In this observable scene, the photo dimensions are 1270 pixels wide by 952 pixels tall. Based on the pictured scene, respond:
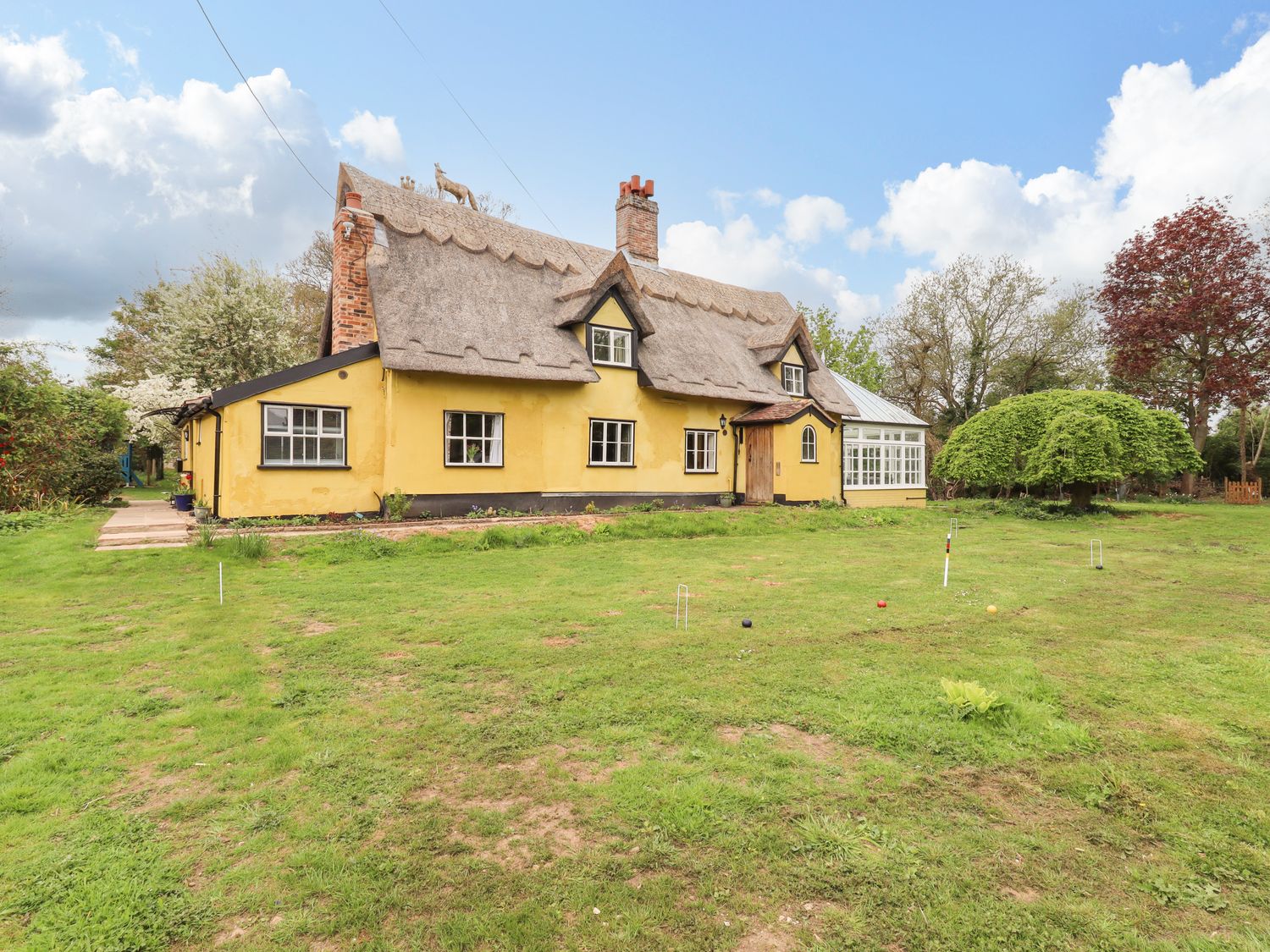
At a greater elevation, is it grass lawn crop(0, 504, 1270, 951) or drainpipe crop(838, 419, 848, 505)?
drainpipe crop(838, 419, 848, 505)

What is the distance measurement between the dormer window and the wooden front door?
3055 millimetres

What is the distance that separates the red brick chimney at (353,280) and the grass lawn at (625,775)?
9.52m

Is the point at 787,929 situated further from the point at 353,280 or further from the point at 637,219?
the point at 637,219

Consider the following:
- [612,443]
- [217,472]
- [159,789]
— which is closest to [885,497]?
[612,443]

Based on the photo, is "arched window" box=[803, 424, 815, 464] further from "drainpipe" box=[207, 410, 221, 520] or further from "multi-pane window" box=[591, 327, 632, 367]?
"drainpipe" box=[207, 410, 221, 520]

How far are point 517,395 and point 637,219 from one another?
10.6 m

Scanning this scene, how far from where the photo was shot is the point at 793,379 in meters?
22.8

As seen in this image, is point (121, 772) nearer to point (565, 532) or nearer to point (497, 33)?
point (565, 532)

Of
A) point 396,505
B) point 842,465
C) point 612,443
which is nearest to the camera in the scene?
point 396,505

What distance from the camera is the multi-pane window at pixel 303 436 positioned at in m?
13.2

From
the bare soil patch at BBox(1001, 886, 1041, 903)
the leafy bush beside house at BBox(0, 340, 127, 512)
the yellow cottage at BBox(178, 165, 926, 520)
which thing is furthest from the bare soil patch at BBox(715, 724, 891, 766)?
the leafy bush beside house at BBox(0, 340, 127, 512)

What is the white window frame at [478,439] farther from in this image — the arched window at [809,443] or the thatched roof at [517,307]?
the arched window at [809,443]

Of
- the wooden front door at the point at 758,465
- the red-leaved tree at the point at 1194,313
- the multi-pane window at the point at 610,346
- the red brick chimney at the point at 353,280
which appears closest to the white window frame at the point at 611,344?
the multi-pane window at the point at 610,346

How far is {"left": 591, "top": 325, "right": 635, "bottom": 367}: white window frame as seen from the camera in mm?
17625
